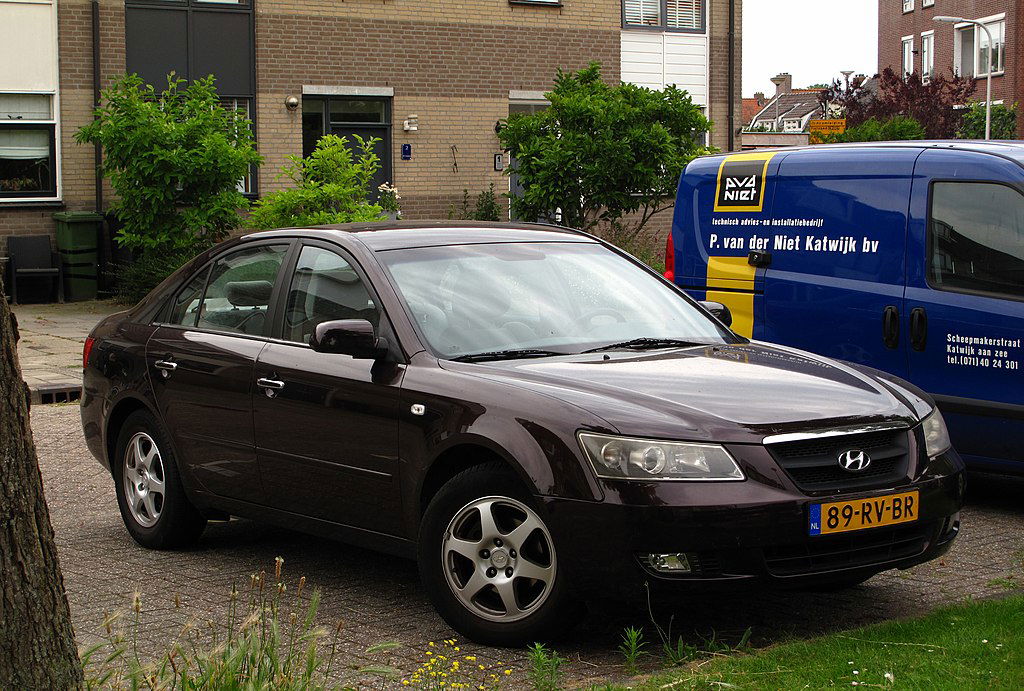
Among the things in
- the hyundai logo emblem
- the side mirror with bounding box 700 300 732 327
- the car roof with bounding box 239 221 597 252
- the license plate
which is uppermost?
the car roof with bounding box 239 221 597 252

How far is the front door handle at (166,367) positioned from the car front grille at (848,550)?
325cm

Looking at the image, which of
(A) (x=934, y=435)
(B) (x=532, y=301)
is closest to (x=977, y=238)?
(A) (x=934, y=435)

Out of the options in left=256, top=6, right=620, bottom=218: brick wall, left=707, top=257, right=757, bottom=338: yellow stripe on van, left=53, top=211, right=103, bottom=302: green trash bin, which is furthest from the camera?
left=256, top=6, right=620, bottom=218: brick wall

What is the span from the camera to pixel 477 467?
17.7 ft

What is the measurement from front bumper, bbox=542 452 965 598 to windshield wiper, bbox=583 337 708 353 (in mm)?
1176

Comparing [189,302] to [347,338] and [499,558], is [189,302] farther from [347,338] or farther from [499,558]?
[499,558]

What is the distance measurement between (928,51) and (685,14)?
131ft

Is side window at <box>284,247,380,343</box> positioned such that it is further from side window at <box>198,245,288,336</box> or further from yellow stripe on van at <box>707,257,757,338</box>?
yellow stripe on van at <box>707,257,757,338</box>

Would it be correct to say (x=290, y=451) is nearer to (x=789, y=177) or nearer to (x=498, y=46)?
(x=789, y=177)

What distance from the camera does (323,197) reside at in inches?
647

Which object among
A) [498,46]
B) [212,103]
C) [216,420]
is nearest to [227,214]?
[212,103]

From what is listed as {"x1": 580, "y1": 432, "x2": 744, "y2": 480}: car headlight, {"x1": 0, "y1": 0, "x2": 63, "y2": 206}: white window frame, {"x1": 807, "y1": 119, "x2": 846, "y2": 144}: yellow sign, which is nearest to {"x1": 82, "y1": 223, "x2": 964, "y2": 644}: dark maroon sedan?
{"x1": 580, "y1": 432, "x2": 744, "y2": 480}: car headlight

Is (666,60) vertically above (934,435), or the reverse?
(666,60)

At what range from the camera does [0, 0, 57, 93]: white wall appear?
2225cm
